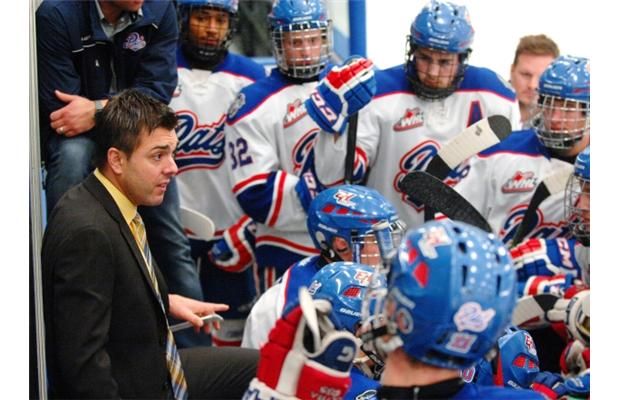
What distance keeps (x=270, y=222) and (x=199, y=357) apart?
75 centimetres

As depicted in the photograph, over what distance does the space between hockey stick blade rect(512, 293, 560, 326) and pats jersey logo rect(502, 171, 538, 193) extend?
0.54 meters

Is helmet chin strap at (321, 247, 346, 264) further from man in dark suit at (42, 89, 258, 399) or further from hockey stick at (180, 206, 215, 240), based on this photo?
hockey stick at (180, 206, 215, 240)

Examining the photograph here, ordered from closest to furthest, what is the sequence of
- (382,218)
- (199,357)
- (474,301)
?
1. (474,301)
2. (199,357)
3. (382,218)

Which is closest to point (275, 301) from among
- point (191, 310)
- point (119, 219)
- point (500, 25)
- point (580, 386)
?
point (191, 310)

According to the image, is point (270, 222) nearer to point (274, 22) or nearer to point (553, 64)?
point (274, 22)

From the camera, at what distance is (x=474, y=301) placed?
140 centimetres

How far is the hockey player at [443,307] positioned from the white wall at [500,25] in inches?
101

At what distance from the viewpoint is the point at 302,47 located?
3164 millimetres

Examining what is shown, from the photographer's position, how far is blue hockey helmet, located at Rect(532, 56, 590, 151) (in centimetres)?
312

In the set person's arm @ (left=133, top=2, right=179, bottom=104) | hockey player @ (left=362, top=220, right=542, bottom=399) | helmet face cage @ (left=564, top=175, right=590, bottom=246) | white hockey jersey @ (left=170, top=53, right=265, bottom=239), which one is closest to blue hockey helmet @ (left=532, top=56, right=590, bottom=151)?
helmet face cage @ (left=564, top=175, right=590, bottom=246)

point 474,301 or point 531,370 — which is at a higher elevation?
point 474,301

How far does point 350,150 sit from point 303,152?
19cm
